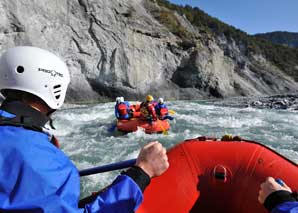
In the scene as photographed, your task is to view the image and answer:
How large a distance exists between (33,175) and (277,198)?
1022mm

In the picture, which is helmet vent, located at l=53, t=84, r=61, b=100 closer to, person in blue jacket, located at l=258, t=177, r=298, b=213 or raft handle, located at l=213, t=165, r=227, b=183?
person in blue jacket, located at l=258, t=177, r=298, b=213

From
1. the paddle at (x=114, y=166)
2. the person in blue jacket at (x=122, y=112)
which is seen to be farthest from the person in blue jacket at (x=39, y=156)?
the person in blue jacket at (x=122, y=112)

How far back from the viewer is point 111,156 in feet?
20.9

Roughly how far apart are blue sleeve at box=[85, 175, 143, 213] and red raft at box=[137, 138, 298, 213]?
1.35m

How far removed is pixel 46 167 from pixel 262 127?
9.66 m

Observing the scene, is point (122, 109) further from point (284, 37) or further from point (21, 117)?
point (284, 37)

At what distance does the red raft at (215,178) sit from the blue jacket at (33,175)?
1.59m

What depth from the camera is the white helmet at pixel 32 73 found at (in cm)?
132

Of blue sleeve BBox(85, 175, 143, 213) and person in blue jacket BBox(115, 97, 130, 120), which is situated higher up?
blue sleeve BBox(85, 175, 143, 213)

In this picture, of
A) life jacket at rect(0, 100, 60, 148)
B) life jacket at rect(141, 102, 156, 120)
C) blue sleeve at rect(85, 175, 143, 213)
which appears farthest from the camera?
life jacket at rect(141, 102, 156, 120)

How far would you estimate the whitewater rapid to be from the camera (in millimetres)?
6141

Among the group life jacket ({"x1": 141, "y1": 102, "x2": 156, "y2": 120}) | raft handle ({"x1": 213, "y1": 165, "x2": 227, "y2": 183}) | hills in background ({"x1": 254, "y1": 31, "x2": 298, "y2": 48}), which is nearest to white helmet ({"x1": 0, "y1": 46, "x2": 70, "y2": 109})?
raft handle ({"x1": 213, "y1": 165, "x2": 227, "y2": 183})

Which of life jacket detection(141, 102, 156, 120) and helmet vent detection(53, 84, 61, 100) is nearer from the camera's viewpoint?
helmet vent detection(53, 84, 61, 100)

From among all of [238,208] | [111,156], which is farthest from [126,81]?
[238,208]
